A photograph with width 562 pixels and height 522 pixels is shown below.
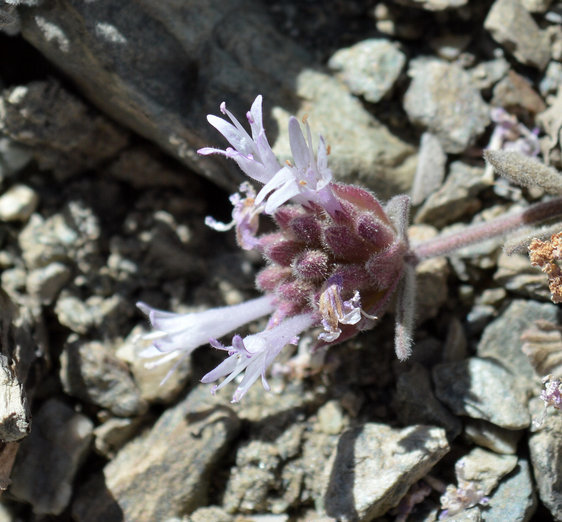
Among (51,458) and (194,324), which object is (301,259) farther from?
(51,458)

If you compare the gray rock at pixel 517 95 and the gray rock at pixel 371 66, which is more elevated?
the gray rock at pixel 371 66

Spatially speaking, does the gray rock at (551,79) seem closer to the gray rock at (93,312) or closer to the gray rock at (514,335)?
the gray rock at (514,335)

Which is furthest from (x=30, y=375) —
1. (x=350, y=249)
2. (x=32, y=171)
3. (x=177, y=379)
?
(x=350, y=249)

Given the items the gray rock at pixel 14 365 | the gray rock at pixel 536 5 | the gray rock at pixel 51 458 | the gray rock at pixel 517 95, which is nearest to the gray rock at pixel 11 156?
the gray rock at pixel 14 365

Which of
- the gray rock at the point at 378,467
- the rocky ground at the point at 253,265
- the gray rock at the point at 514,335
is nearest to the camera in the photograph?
the gray rock at the point at 378,467

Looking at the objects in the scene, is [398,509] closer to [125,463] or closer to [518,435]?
[518,435]

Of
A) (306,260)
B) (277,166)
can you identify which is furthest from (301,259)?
(277,166)
